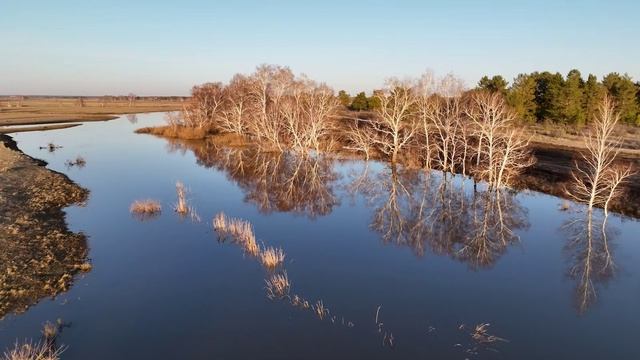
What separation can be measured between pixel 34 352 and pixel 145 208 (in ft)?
55.6

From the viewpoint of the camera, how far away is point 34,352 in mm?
11977

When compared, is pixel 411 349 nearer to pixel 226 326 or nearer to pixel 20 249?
pixel 226 326

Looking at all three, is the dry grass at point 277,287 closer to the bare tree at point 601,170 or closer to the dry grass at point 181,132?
the bare tree at point 601,170

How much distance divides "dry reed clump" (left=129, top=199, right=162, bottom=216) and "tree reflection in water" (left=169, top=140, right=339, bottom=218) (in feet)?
22.4

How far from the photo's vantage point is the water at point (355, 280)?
13875mm

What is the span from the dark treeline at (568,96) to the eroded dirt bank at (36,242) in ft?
187

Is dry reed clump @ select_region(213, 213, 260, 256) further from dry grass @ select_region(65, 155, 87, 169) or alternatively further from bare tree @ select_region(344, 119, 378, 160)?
dry grass @ select_region(65, 155, 87, 169)

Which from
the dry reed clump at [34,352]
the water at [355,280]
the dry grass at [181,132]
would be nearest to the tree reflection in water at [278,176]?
the water at [355,280]

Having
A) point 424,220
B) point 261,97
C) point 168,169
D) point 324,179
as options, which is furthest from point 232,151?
point 424,220

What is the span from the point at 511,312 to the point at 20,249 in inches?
819

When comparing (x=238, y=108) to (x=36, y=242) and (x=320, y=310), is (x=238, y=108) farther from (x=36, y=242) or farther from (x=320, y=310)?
(x=320, y=310)

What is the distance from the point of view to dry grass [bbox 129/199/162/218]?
2793 cm

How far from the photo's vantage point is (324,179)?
4119 centimetres

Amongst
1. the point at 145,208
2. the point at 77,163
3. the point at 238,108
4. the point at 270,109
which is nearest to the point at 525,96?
the point at 270,109
